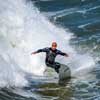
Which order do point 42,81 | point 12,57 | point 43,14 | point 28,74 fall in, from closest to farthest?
point 42,81
point 28,74
point 12,57
point 43,14

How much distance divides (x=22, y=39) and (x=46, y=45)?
1.42 m

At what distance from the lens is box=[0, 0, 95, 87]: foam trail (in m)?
18.9

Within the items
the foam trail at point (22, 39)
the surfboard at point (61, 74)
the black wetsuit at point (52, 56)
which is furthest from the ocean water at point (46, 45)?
the black wetsuit at point (52, 56)

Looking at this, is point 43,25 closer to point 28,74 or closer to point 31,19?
point 31,19

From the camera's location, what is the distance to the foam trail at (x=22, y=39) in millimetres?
18859

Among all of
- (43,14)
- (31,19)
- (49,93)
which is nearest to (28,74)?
(49,93)

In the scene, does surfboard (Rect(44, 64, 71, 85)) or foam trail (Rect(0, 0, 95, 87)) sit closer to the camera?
surfboard (Rect(44, 64, 71, 85))

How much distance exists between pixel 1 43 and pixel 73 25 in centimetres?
922

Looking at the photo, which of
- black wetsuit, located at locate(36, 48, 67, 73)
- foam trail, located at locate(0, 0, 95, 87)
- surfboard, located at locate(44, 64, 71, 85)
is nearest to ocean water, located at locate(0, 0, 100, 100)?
foam trail, located at locate(0, 0, 95, 87)

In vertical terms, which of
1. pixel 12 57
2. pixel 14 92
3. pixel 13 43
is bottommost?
pixel 14 92

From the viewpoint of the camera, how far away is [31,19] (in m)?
29.4

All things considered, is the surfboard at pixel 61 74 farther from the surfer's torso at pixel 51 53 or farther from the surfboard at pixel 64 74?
the surfer's torso at pixel 51 53

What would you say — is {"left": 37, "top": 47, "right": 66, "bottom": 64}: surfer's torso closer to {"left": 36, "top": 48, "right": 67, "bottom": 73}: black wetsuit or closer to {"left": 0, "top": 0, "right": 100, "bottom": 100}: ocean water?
{"left": 36, "top": 48, "right": 67, "bottom": 73}: black wetsuit

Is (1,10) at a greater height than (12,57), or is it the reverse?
(1,10)
